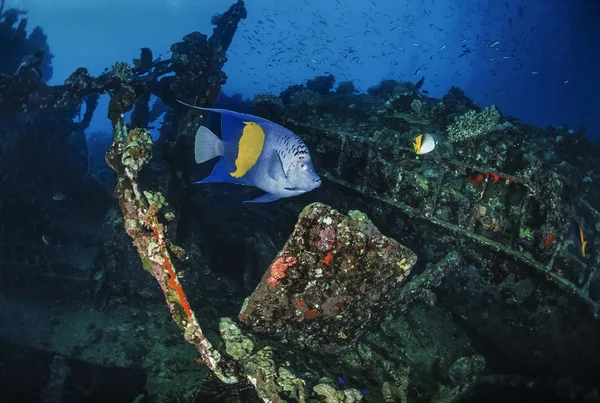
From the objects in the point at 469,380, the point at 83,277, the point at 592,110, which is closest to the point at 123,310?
the point at 83,277

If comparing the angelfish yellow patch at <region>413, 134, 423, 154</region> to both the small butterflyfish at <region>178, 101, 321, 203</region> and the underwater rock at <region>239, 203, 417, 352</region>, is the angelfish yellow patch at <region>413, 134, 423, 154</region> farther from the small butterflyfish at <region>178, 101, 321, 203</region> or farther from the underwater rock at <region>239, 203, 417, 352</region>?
the small butterflyfish at <region>178, 101, 321, 203</region>

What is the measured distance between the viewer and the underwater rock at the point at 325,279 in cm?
366

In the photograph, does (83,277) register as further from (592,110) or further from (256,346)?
(592,110)

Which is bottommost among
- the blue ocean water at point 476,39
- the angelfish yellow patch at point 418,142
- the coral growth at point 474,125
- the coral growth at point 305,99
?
the angelfish yellow patch at point 418,142

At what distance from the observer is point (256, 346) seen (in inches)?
143

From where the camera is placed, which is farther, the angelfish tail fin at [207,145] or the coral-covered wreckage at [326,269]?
the coral-covered wreckage at [326,269]

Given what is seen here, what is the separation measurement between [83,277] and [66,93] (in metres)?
4.19

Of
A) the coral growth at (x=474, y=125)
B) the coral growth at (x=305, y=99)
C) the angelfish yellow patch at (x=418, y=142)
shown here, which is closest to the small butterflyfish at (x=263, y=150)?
the angelfish yellow patch at (x=418, y=142)

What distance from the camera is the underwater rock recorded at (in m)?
3.66

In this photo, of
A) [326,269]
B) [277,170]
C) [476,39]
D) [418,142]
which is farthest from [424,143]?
[476,39]

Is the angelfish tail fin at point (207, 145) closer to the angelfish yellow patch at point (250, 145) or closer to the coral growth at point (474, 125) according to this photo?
the angelfish yellow patch at point (250, 145)

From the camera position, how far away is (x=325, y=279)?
3803mm

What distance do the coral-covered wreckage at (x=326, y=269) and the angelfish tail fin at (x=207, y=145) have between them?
1.03m

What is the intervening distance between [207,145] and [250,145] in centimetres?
31
